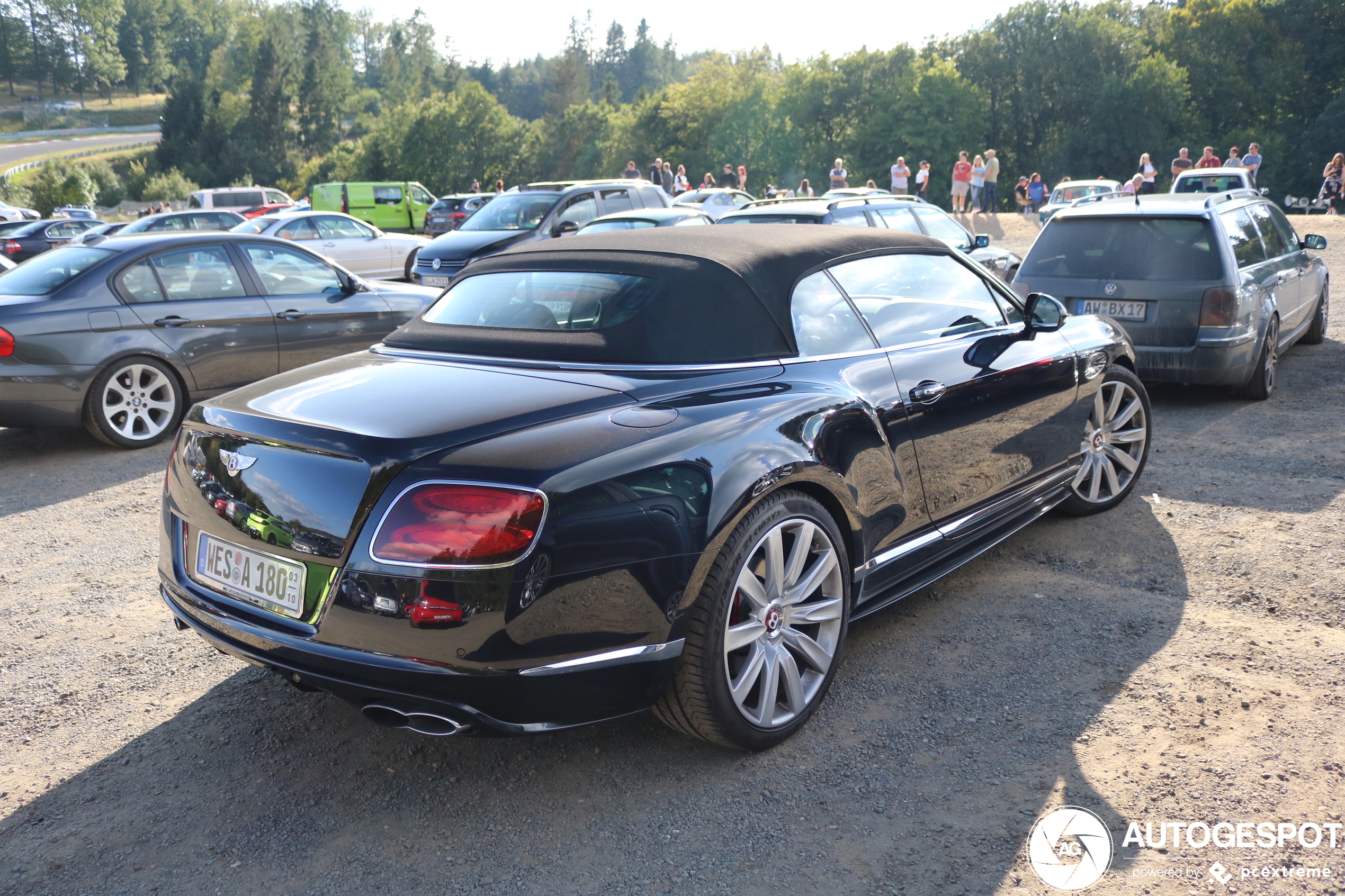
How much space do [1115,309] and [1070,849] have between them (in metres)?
5.81

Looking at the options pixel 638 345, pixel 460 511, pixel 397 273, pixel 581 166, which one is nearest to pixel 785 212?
pixel 638 345

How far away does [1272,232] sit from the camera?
843 centimetres

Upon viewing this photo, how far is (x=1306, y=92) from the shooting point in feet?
195

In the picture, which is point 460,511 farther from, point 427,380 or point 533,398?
point 427,380

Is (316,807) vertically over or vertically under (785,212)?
under

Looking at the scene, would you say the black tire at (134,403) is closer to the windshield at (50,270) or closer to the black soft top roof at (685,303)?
the windshield at (50,270)

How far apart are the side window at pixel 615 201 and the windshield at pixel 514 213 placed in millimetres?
828

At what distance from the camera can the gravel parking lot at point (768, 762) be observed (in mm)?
2574

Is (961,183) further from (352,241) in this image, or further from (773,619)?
(773,619)

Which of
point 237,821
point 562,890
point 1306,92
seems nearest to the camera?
point 562,890

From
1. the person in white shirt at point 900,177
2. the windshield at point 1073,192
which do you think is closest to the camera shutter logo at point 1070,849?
the person in white shirt at point 900,177

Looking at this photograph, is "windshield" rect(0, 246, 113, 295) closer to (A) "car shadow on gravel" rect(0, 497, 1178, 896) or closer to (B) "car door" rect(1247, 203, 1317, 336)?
(A) "car shadow on gravel" rect(0, 497, 1178, 896)

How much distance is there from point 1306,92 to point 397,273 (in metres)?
61.9

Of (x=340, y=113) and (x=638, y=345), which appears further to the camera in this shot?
(x=340, y=113)
